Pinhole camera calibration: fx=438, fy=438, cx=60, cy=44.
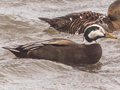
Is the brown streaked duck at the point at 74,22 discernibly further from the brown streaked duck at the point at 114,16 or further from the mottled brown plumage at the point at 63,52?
the mottled brown plumage at the point at 63,52

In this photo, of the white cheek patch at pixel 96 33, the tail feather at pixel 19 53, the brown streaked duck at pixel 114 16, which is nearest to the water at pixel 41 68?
the tail feather at pixel 19 53

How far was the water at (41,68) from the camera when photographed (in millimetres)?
7250

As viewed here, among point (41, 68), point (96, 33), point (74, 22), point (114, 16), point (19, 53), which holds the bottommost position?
point (41, 68)

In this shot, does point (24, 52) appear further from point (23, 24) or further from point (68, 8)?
point (68, 8)

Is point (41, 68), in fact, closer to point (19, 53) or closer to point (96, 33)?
point (19, 53)

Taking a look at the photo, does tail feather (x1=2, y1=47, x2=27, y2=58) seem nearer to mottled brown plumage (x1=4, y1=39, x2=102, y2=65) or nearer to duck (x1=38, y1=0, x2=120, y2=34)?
mottled brown plumage (x1=4, y1=39, x2=102, y2=65)

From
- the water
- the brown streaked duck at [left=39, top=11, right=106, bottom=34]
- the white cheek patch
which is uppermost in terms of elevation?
the brown streaked duck at [left=39, top=11, right=106, bottom=34]

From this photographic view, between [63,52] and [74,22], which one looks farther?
[74,22]

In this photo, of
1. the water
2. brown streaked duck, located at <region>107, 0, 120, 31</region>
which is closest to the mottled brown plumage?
the water

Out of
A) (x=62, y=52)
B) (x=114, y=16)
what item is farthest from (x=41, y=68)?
(x=114, y=16)

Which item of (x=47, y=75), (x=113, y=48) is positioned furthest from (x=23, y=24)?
(x=47, y=75)

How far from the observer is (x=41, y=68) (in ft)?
27.1

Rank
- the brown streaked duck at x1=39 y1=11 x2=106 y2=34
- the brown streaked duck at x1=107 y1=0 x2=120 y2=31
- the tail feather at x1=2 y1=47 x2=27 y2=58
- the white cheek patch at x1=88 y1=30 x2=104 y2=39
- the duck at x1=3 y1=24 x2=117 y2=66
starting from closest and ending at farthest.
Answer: the duck at x1=3 y1=24 x2=117 y2=66 < the tail feather at x1=2 y1=47 x2=27 y2=58 < the white cheek patch at x1=88 y1=30 x2=104 y2=39 < the brown streaked duck at x1=39 y1=11 x2=106 y2=34 < the brown streaked duck at x1=107 y1=0 x2=120 y2=31

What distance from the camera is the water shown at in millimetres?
7250
